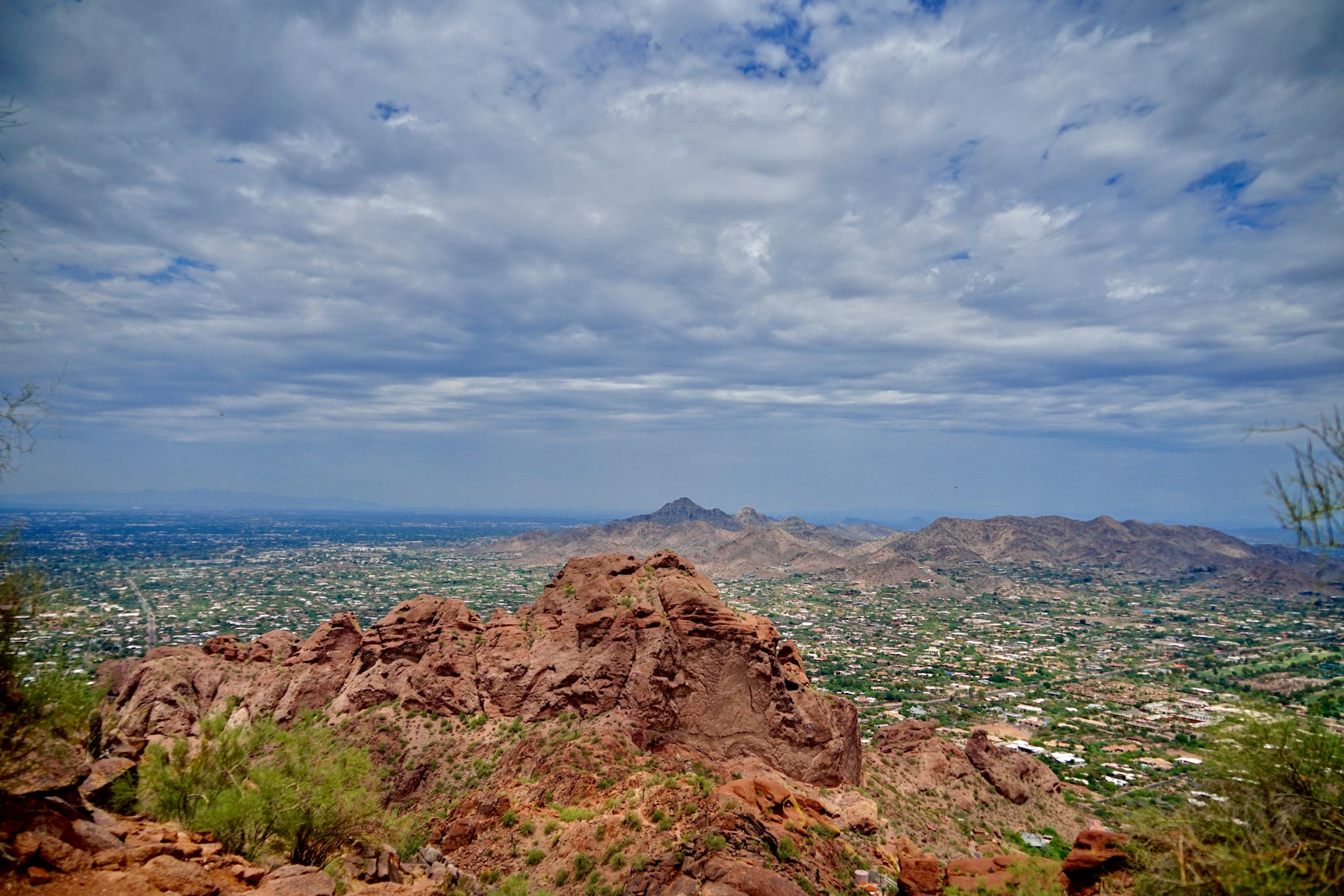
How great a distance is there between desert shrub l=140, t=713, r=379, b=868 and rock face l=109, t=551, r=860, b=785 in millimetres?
14015

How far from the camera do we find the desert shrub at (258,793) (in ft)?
57.8

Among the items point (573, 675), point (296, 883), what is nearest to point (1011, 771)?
point (573, 675)

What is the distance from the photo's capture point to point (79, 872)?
12.1 meters

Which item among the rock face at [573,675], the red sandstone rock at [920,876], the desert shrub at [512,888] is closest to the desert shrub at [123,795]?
the desert shrub at [512,888]

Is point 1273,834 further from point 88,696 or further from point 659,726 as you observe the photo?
point 659,726

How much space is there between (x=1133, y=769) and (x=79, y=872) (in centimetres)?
7059

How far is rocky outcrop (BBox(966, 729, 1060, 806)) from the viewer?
134ft

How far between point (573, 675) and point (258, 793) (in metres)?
18.6

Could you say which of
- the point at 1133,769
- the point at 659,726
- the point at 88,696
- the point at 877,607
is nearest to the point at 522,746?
the point at 659,726

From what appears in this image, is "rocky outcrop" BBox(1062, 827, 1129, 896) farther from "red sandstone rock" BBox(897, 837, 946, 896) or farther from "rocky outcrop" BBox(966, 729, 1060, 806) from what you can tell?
"rocky outcrop" BBox(966, 729, 1060, 806)

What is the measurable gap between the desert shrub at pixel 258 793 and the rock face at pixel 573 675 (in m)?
14.0

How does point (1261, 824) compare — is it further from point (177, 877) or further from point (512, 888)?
point (512, 888)

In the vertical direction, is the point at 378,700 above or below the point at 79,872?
below

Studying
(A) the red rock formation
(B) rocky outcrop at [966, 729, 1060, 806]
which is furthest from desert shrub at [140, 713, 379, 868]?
(B) rocky outcrop at [966, 729, 1060, 806]
